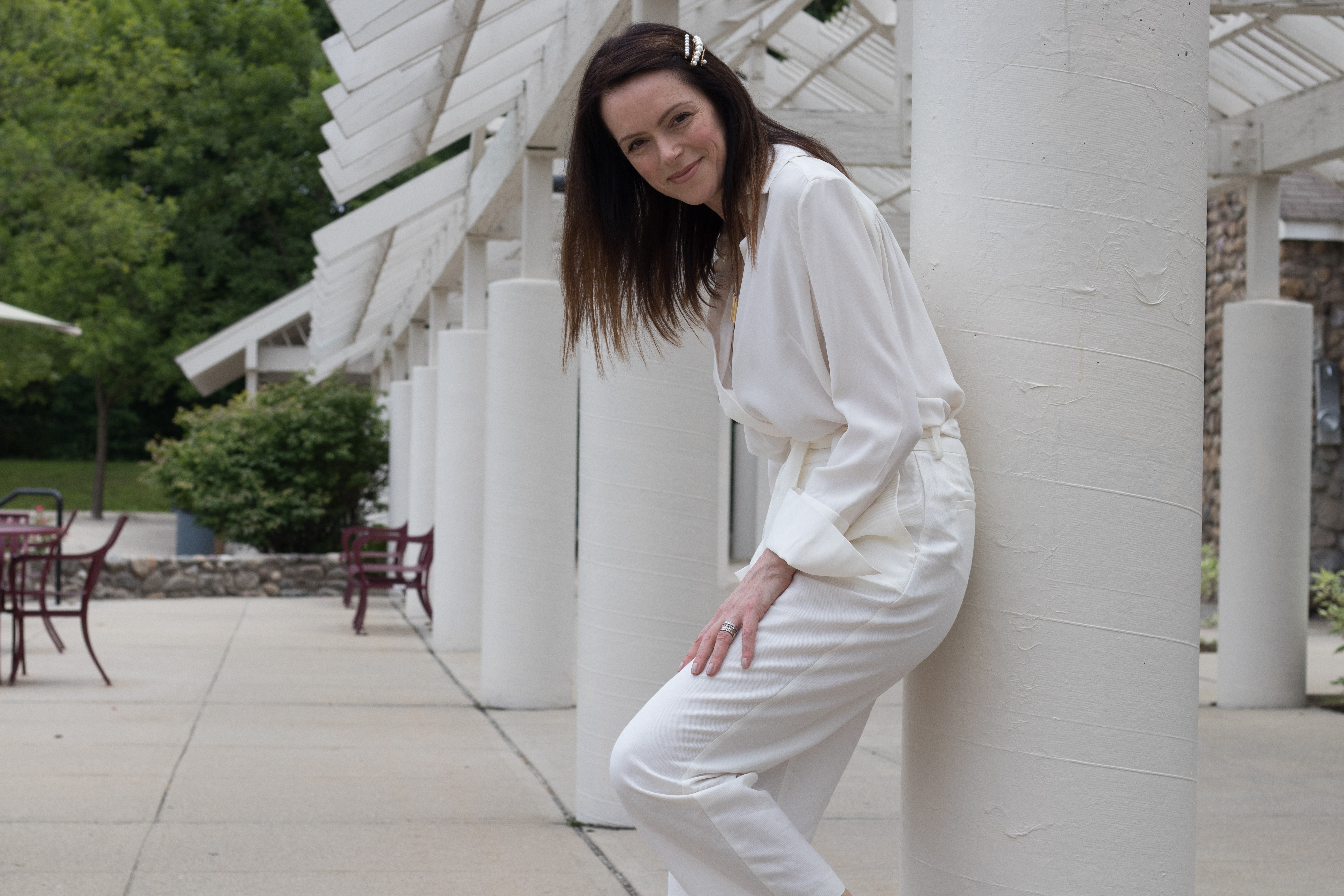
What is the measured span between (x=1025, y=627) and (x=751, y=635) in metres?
0.40

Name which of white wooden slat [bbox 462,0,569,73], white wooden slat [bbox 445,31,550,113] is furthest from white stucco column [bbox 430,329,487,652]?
white wooden slat [bbox 462,0,569,73]

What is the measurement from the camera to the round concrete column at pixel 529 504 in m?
7.78

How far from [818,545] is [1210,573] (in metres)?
11.9

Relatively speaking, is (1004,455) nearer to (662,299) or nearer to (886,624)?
(886,624)

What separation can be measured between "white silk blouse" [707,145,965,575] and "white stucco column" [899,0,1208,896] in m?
0.14

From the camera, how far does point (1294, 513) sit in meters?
7.90

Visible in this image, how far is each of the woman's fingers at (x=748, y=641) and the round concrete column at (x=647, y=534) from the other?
2916mm

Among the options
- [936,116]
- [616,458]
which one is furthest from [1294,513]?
[936,116]

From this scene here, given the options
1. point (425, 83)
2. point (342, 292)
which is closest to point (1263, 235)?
point (425, 83)

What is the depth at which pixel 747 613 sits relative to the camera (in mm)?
1984

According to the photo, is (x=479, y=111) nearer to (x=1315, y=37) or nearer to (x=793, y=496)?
(x=1315, y=37)

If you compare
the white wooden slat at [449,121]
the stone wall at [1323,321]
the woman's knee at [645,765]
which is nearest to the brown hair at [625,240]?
the woman's knee at [645,765]

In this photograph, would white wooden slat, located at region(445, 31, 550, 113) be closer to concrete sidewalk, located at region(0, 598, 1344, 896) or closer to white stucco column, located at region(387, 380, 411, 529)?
concrete sidewalk, located at region(0, 598, 1344, 896)

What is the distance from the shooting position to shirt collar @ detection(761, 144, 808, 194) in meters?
2.04
